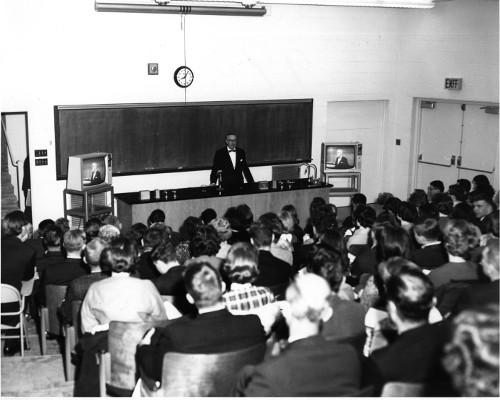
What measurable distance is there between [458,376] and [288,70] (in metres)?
9.83

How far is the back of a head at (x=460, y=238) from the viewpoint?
14.2 feet

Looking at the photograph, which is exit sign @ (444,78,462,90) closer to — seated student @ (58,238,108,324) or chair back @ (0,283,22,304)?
seated student @ (58,238,108,324)

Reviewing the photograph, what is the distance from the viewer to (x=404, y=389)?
8.75 feet

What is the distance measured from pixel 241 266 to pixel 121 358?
2.72ft

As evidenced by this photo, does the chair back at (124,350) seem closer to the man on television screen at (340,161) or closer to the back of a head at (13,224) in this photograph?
the back of a head at (13,224)

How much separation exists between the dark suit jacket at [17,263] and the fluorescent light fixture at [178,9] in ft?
15.3

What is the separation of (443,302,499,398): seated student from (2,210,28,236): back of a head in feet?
16.8

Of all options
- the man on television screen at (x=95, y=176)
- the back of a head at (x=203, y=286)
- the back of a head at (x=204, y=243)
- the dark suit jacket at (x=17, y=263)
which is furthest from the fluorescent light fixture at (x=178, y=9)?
the back of a head at (x=203, y=286)

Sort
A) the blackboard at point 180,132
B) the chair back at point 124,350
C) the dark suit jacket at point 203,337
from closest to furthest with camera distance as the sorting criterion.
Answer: the dark suit jacket at point 203,337 → the chair back at point 124,350 → the blackboard at point 180,132

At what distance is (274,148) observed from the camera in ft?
36.7

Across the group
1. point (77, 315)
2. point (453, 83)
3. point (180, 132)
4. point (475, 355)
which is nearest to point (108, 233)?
point (77, 315)

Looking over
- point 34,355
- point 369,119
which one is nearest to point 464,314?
point 34,355

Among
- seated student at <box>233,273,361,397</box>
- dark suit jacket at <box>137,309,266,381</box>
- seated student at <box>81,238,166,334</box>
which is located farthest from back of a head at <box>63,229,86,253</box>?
seated student at <box>233,273,361,397</box>

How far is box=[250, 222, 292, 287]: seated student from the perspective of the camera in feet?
15.8
